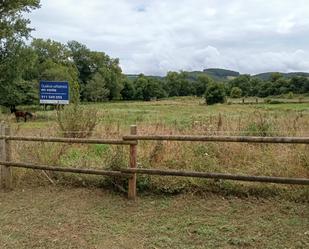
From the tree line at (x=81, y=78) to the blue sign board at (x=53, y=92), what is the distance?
2.85 m

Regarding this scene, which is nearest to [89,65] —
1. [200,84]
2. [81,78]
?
[81,78]

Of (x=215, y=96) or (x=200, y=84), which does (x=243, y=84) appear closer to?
(x=200, y=84)

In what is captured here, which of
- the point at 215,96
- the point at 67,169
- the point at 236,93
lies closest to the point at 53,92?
the point at 67,169

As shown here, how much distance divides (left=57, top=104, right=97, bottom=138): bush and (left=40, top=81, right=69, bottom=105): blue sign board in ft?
15.2

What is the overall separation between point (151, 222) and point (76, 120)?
18.9 ft

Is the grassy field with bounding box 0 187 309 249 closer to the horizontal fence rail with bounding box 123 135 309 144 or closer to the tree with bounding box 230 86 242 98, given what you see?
the horizontal fence rail with bounding box 123 135 309 144

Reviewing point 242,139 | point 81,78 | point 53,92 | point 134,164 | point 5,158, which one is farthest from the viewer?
point 81,78

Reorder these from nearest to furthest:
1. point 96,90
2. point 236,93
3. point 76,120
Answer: point 76,120 < point 96,90 < point 236,93

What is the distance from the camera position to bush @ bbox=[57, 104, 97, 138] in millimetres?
9953

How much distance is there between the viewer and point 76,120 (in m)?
10.1

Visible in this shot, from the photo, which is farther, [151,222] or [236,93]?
[236,93]

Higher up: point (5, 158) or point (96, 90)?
point (96, 90)

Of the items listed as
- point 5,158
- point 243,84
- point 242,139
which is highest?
point 243,84

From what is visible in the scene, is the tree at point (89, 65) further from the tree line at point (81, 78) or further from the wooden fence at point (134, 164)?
the wooden fence at point (134, 164)
